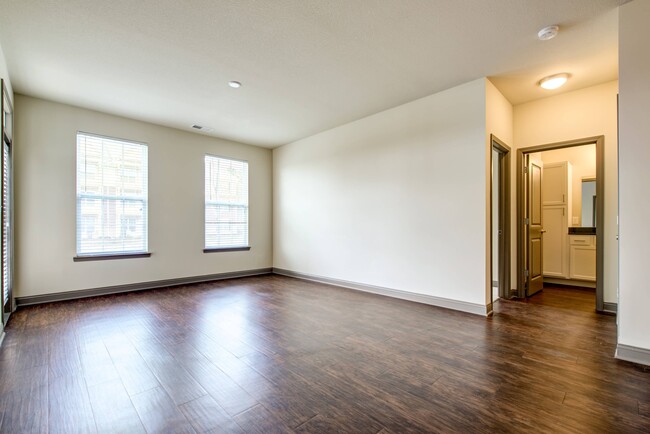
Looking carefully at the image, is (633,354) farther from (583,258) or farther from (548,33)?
(583,258)

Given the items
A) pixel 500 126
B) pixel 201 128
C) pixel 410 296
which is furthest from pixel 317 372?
pixel 201 128

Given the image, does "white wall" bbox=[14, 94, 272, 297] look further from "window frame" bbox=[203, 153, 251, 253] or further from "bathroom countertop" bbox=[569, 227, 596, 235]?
"bathroom countertop" bbox=[569, 227, 596, 235]

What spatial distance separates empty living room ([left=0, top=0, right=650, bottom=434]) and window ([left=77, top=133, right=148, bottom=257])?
1.3 inches

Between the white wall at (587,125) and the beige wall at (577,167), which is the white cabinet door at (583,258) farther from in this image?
the white wall at (587,125)

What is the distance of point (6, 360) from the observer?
2379mm

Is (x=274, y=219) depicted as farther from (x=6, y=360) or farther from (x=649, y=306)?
(x=649, y=306)

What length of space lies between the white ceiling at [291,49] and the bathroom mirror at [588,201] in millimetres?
2321

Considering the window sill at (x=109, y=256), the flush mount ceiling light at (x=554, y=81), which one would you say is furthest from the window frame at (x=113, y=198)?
the flush mount ceiling light at (x=554, y=81)

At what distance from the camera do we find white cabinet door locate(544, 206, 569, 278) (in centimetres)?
525

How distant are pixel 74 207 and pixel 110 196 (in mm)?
474

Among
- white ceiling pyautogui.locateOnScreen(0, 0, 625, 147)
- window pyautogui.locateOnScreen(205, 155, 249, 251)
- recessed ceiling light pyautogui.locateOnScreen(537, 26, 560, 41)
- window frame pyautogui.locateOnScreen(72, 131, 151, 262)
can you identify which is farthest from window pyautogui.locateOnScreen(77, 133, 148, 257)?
recessed ceiling light pyautogui.locateOnScreen(537, 26, 560, 41)

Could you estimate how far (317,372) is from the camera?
2.18 m

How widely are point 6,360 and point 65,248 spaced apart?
7.77 ft

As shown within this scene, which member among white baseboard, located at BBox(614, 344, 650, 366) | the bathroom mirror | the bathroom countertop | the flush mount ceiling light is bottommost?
white baseboard, located at BBox(614, 344, 650, 366)
